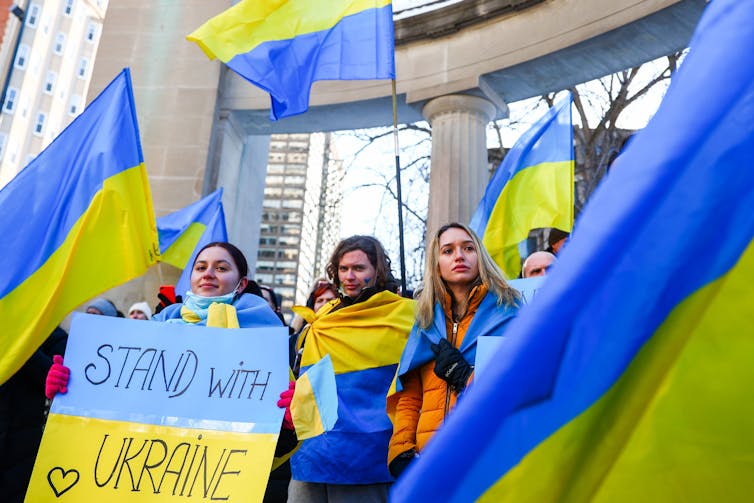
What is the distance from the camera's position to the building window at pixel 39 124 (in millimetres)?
72438

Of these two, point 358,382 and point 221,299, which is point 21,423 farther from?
point 358,382

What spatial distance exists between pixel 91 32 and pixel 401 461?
9254cm

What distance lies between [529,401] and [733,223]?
0.42 metres

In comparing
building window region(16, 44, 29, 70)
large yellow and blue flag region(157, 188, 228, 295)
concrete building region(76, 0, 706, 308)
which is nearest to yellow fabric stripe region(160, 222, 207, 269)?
large yellow and blue flag region(157, 188, 228, 295)

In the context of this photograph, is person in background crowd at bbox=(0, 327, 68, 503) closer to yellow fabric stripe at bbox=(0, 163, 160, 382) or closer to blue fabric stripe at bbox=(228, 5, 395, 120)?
yellow fabric stripe at bbox=(0, 163, 160, 382)

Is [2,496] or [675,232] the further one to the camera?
[2,496]

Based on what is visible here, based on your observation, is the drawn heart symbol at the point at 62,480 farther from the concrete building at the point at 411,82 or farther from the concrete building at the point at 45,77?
the concrete building at the point at 45,77

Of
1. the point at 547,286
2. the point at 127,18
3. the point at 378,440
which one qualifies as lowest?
the point at 378,440

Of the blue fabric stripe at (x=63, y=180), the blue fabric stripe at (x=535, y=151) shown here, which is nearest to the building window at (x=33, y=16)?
the blue fabric stripe at (x=535, y=151)

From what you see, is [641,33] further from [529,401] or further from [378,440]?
[529,401]

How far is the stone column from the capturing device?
8.23 metres

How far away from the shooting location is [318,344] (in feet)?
11.6

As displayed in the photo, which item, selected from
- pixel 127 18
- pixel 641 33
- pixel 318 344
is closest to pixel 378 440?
pixel 318 344

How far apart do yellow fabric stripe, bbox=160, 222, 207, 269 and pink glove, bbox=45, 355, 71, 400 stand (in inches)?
196
